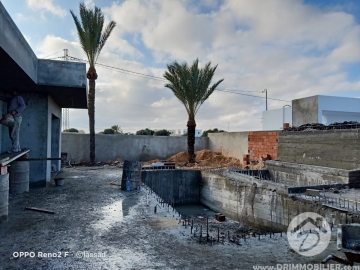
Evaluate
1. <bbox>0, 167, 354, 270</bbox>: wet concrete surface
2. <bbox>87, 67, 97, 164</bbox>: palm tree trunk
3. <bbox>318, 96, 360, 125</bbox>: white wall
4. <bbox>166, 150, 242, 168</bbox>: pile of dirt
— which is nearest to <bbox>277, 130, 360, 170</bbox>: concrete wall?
<bbox>166, 150, 242, 168</bbox>: pile of dirt

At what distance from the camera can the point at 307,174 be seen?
10898mm

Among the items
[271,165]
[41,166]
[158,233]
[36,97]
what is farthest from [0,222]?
[271,165]

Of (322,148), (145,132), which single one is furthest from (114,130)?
(322,148)

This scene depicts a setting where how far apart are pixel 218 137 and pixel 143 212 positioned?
49.8 feet

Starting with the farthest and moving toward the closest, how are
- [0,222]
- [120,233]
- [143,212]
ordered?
[143,212] → [0,222] → [120,233]

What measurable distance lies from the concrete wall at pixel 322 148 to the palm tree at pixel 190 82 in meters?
5.72

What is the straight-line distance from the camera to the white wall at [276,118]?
2698 centimetres

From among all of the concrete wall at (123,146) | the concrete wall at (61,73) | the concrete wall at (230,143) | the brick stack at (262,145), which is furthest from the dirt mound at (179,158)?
the concrete wall at (61,73)

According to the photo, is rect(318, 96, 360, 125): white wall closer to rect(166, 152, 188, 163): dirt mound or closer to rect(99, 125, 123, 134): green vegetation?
rect(166, 152, 188, 163): dirt mound

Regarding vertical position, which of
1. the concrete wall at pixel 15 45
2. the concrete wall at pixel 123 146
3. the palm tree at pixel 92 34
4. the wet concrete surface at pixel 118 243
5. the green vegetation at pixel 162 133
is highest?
the palm tree at pixel 92 34

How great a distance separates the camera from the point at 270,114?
96.8 ft

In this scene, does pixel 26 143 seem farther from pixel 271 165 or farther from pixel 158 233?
pixel 271 165

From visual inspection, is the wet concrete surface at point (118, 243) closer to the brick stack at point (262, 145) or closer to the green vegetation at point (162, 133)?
the brick stack at point (262, 145)

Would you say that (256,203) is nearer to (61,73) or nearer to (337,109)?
(61,73)
